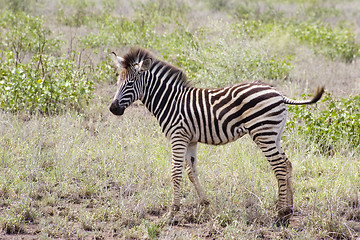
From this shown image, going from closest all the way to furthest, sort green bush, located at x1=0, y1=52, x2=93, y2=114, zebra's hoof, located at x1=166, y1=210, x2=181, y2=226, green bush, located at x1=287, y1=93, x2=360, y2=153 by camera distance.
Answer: zebra's hoof, located at x1=166, y1=210, x2=181, y2=226 → green bush, located at x1=287, y1=93, x2=360, y2=153 → green bush, located at x1=0, y1=52, x2=93, y2=114

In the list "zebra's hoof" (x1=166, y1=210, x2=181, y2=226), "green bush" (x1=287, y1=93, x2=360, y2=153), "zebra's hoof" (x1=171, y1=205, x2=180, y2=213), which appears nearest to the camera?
"zebra's hoof" (x1=166, y1=210, x2=181, y2=226)

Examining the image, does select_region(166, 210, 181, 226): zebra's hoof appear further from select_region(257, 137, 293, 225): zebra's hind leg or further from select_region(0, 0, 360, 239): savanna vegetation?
select_region(257, 137, 293, 225): zebra's hind leg

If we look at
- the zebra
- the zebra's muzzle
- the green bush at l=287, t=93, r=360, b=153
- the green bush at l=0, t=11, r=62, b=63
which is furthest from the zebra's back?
the green bush at l=0, t=11, r=62, b=63

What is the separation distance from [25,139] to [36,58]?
282cm

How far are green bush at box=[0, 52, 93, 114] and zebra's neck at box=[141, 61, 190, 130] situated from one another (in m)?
3.05

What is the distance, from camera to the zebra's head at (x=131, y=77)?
587 centimetres

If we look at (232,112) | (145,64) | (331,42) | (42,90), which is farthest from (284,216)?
(331,42)

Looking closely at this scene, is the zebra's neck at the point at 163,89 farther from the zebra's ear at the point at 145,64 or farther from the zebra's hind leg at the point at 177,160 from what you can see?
the zebra's hind leg at the point at 177,160

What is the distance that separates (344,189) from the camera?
621 cm

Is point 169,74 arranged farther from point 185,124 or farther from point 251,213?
point 251,213

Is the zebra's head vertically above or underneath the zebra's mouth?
above

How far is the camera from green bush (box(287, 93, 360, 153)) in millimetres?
7621

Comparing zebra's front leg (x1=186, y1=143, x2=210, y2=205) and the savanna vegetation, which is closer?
the savanna vegetation

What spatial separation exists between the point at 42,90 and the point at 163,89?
3.55m
